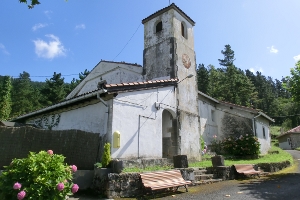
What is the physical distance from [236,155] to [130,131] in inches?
418

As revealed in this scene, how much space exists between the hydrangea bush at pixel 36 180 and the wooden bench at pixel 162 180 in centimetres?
312

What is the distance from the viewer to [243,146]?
1705cm

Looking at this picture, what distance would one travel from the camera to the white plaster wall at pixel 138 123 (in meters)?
9.84

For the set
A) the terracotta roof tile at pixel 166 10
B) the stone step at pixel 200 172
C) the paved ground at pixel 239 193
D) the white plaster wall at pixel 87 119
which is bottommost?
the paved ground at pixel 239 193

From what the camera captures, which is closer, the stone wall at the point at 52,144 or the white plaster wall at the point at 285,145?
the stone wall at the point at 52,144

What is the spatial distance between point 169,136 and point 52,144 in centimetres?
693

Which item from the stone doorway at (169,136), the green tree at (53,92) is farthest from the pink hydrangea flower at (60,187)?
the green tree at (53,92)

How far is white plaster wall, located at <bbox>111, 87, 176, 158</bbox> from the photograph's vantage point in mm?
9844

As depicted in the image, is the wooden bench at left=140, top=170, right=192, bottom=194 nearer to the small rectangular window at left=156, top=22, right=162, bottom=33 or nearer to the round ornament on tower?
the round ornament on tower

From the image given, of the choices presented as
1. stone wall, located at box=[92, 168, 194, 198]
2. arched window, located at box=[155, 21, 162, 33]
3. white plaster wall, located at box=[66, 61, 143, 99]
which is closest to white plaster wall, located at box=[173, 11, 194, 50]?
arched window, located at box=[155, 21, 162, 33]

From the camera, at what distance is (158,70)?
584 inches

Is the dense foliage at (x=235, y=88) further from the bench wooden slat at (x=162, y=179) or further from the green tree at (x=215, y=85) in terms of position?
the bench wooden slat at (x=162, y=179)

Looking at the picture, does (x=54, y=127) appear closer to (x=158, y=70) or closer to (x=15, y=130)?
(x=15, y=130)

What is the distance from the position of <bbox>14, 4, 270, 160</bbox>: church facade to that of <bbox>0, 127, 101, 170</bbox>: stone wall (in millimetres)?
734
